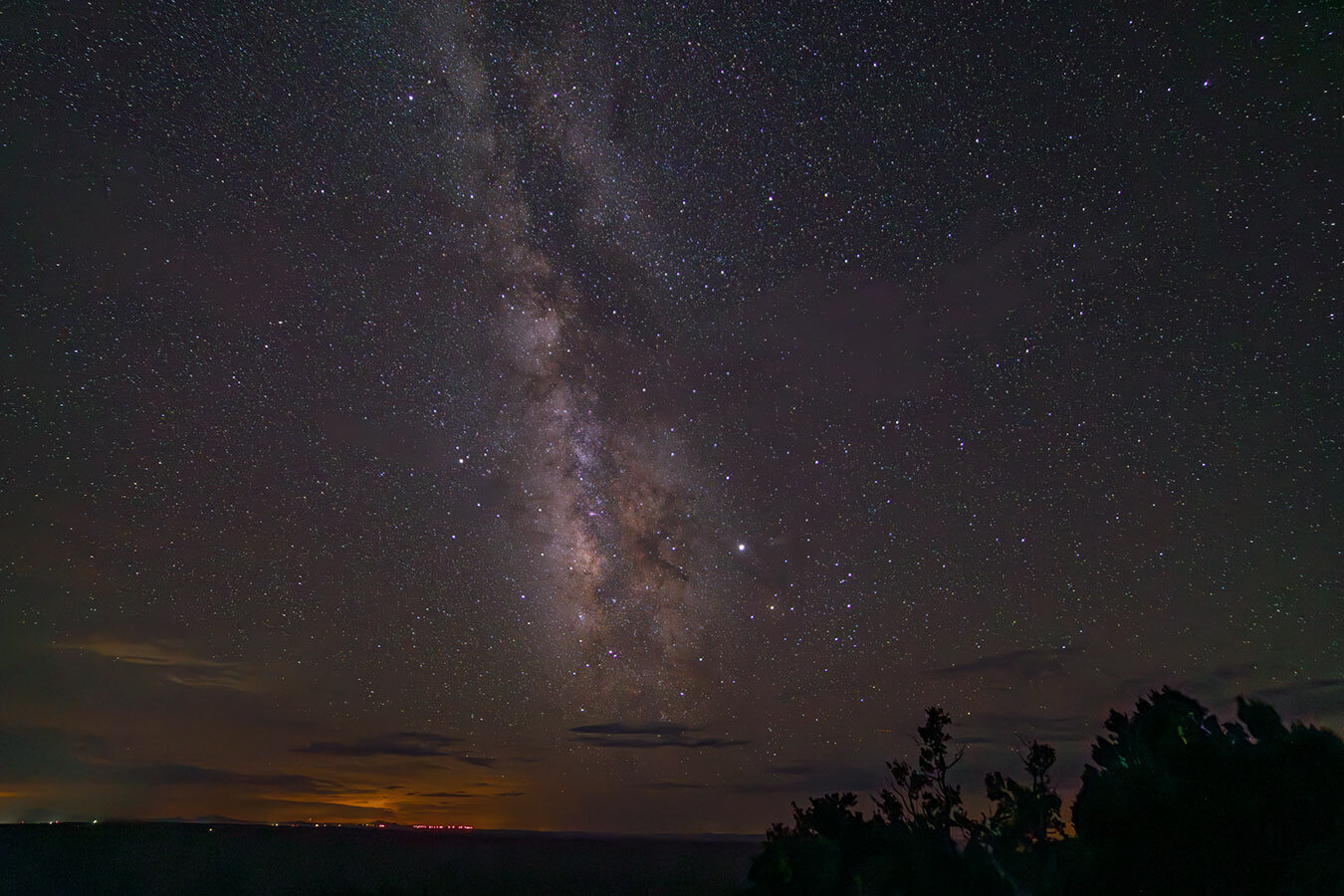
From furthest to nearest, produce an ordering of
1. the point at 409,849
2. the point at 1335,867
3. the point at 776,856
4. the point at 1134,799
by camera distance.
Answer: the point at 409,849 → the point at 776,856 → the point at 1134,799 → the point at 1335,867

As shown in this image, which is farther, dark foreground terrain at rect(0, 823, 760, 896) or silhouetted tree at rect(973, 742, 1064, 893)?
dark foreground terrain at rect(0, 823, 760, 896)

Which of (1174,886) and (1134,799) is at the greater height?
(1134,799)

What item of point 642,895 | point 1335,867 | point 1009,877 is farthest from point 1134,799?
point 642,895

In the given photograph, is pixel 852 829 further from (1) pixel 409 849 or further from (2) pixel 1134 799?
(1) pixel 409 849

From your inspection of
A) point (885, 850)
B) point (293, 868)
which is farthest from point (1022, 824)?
point (293, 868)

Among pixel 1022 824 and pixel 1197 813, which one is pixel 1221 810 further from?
pixel 1022 824

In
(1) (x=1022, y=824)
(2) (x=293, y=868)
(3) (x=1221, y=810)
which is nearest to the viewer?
(3) (x=1221, y=810)

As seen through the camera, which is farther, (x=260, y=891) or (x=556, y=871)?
(x=556, y=871)

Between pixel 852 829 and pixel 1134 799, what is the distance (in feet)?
31.9

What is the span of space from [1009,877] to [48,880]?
401 feet

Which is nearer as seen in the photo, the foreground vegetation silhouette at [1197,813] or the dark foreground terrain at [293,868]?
the foreground vegetation silhouette at [1197,813]

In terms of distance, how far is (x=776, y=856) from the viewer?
1931cm

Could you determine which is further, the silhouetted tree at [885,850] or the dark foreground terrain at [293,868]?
the dark foreground terrain at [293,868]

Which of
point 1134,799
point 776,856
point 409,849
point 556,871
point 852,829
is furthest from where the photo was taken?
point 409,849
